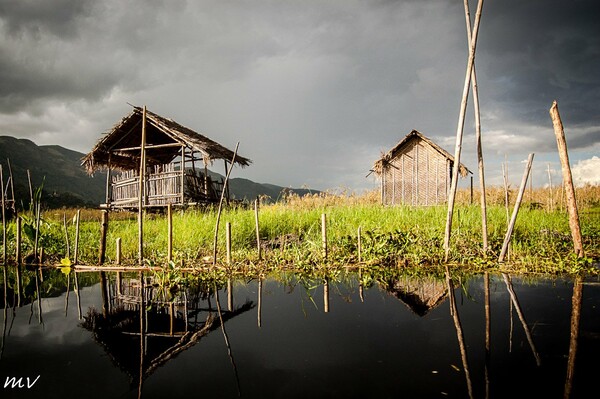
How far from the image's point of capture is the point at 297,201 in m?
15.8

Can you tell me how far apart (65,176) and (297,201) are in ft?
269

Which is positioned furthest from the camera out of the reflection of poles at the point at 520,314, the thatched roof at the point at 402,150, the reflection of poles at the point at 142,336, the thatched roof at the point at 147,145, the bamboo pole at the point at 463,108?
the thatched roof at the point at 402,150

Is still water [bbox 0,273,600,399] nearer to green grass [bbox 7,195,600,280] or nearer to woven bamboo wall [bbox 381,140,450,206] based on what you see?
green grass [bbox 7,195,600,280]

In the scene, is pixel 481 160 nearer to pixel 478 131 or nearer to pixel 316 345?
pixel 478 131

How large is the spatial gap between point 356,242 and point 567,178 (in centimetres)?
405

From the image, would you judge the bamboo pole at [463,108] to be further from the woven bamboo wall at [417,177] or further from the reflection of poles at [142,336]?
the woven bamboo wall at [417,177]

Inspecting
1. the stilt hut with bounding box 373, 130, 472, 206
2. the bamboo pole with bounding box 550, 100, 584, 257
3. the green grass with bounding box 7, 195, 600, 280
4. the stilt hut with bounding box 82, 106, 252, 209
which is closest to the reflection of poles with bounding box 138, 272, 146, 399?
the green grass with bounding box 7, 195, 600, 280

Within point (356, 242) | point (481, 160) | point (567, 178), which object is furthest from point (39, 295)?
point (567, 178)

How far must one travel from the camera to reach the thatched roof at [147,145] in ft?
→ 49.1

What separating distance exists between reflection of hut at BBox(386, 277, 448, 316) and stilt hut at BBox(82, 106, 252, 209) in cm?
1070

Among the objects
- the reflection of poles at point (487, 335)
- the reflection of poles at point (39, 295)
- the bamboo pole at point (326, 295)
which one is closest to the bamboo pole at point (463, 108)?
the reflection of poles at point (487, 335)

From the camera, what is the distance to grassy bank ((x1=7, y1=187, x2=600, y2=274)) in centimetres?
682

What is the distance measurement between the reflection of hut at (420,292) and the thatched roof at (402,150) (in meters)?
13.0

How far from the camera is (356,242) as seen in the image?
7637mm
